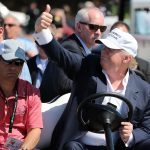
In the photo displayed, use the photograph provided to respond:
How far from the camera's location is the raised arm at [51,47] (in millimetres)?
4367

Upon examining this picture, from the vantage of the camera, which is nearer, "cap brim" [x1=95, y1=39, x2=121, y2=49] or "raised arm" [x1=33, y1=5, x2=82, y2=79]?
"raised arm" [x1=33, y1=5, x2=82, y2=79]

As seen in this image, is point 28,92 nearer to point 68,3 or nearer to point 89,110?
point 89,110

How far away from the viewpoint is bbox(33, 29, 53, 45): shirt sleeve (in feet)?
14.6

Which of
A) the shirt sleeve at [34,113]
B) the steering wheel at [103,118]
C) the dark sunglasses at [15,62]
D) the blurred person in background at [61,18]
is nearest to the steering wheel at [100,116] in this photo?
the steering wheel at [103,118]

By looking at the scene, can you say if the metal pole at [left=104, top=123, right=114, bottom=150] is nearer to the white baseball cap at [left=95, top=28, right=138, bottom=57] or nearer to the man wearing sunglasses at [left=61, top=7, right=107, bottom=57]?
the white baseball cap at [left=95, top=28, right=138, bottom=57]

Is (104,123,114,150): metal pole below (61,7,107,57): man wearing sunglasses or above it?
below

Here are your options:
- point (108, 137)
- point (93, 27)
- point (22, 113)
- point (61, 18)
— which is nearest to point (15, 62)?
point (22, 113)

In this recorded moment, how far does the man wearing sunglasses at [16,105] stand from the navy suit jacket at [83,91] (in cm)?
20

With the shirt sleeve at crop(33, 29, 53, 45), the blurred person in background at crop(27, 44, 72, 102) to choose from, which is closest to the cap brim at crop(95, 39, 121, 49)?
the shirt sleeve at crop(33, 29, 53, 45)

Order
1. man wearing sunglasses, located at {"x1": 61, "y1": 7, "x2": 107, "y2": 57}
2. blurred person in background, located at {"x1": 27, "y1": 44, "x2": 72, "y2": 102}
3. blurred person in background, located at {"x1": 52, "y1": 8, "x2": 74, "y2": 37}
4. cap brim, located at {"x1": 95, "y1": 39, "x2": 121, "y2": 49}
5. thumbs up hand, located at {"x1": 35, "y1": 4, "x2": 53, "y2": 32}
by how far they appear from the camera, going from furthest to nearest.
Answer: blurred person in background, located at {"x1": 52, "y1": 8, "x2": 74, "y2": 37} < man wearing sunglasses, located at {"x1": 61, "y1": 7, "x2": 107, "y2": 57} < blurred person in background, located at {"x1": 27, "y1": 44, "x2": 72, "y2": 102} < cap brim, located at {"x1": 95, "y1": 39, "x2": 121, "y2": 49} < thumbs up hand, located at {"x1": 35, "y1": 4, "x2": 53, "y2": 32}

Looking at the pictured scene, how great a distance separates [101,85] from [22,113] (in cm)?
62

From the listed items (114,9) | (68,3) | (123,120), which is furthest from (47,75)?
(68,3)

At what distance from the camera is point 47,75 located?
5859mm

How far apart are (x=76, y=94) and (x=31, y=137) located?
0.49 metres
